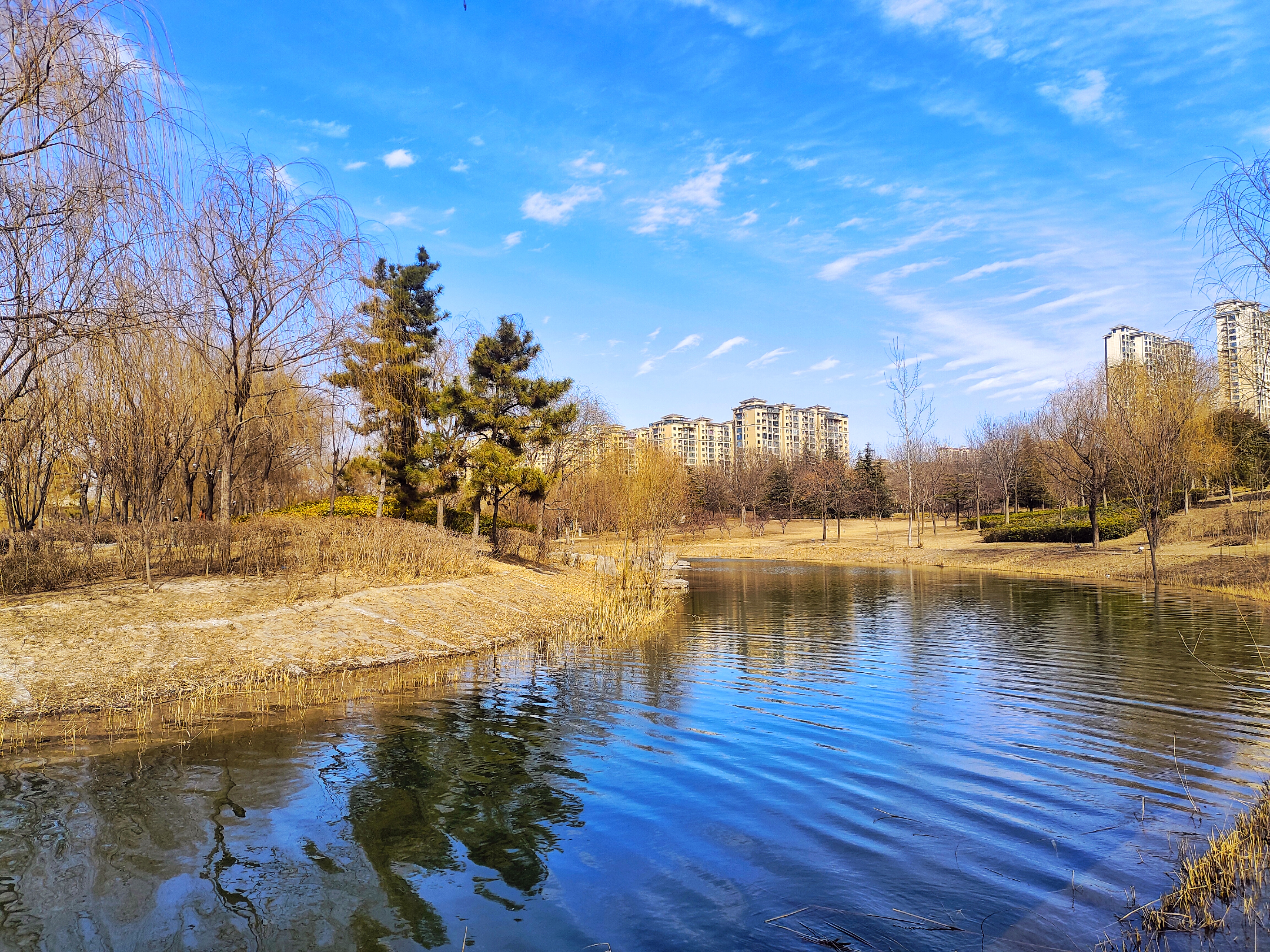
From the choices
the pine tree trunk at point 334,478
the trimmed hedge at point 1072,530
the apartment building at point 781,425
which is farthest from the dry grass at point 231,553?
the apartment building at point 781,425

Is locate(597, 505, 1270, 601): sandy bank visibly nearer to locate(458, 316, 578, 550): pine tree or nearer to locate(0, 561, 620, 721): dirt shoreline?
locate(458, 316, 578, 550): pine tree

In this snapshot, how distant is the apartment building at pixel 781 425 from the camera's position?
438ft

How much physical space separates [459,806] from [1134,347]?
3345 cm

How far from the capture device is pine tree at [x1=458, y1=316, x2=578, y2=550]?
21.9 metres

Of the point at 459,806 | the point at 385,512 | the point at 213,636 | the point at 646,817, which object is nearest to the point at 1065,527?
the point at 385,512

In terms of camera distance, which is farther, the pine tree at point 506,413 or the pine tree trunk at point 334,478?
the pine tree at point 506,413

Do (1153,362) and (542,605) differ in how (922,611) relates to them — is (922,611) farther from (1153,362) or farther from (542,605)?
(1153,362)

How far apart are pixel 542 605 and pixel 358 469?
904 centimetres

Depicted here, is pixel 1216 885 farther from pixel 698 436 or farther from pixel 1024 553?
pixel 698 436

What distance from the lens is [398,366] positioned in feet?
63.6

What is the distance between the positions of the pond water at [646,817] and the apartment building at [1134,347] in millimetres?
21633

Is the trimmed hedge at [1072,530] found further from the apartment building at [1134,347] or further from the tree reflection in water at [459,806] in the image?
the tree reflection in water at [459,806]

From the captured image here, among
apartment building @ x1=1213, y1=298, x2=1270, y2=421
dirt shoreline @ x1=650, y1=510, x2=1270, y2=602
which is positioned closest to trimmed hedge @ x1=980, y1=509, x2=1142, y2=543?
dirt shoreline @ x1=650, y1=510, x2=1270, y2=602

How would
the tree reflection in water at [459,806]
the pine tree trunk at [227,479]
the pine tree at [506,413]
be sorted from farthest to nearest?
the pine tree at [506,413] < the pine tree trunk at [227,479] < the tree reflection in water at [459,806]
